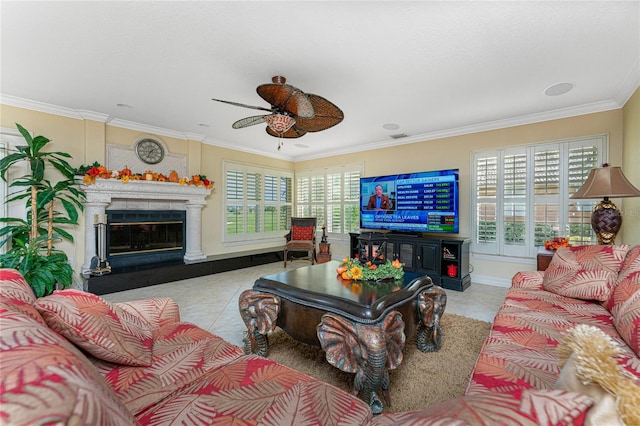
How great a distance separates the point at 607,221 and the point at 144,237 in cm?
587

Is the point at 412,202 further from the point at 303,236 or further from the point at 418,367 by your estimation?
the point at 418,367

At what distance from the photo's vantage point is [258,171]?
240 inches

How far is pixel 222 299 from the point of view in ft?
11.4

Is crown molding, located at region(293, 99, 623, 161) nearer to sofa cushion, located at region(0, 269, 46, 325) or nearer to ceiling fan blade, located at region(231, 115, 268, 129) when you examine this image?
ceiling fan blade, located at region(231, 115, 268, 129)

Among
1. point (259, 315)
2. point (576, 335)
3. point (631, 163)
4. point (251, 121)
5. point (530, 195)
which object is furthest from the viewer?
point (530, 195)

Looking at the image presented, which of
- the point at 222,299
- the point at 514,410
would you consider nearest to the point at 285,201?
the point at 222,299

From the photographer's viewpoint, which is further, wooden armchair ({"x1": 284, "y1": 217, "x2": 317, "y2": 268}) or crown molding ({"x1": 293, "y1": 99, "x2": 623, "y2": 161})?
wooden armchair ({"x1": 284, "y1": 217, "x2": 317, "y2": 268})

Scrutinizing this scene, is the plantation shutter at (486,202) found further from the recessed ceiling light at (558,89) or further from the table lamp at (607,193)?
the table lamp at (607,193)

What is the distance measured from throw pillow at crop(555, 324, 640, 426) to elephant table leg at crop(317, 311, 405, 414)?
3.24 ft

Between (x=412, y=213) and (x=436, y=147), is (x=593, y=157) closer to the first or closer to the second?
(x=436, y=147)

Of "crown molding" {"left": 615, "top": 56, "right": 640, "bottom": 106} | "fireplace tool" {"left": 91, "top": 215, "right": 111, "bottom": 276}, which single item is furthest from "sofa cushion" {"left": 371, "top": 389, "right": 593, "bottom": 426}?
"fireplace tool" {"left": 91, "top": 215, "right": 111, "bottom": 276}

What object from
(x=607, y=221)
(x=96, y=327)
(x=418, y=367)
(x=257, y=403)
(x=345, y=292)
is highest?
(x=607, y=221)

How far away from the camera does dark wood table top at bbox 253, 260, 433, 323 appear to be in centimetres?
165

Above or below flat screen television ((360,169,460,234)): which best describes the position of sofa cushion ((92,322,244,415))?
below
